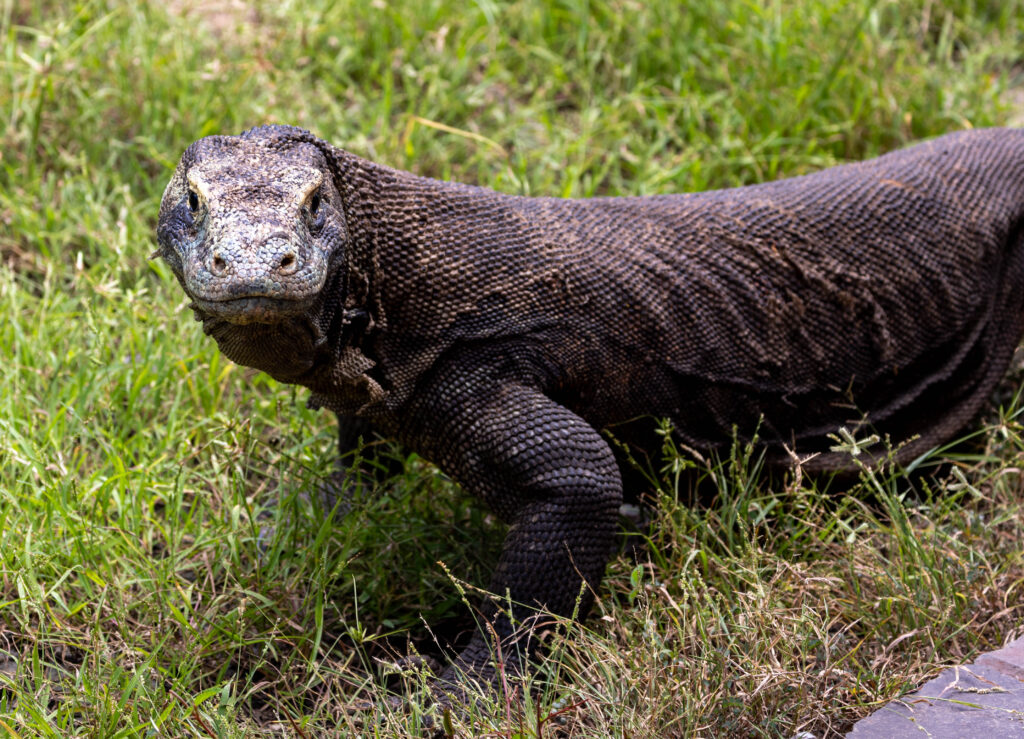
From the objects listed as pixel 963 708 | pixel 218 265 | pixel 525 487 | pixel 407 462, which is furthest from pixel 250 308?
pixel 963 708

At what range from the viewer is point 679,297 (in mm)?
3875

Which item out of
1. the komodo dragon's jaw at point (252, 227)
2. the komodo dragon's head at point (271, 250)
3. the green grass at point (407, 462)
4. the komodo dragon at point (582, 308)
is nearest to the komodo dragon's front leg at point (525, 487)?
the komodo dragon at point (582, 308)

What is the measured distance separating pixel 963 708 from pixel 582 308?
157cm

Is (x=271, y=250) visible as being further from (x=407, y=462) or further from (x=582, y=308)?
(x=407, y=462)

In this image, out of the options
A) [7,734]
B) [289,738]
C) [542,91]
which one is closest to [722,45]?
[542,91]

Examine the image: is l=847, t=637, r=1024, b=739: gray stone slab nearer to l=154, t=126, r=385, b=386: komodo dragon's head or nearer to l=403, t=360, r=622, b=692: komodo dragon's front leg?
l=403, t=360, r=622, b=692: komodo dragon's front leg

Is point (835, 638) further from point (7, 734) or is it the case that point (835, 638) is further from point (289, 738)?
point (7, 734)

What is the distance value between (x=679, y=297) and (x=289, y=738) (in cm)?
182

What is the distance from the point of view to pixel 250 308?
9.25ft

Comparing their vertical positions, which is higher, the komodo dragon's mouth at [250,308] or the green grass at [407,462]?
the komodo dragon's mouth at [250,308]

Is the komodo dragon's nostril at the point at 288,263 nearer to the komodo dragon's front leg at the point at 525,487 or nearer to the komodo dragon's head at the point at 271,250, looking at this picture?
the komodo dragon's head at the point at 271,250

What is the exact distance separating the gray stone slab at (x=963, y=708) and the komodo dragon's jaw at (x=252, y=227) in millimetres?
1801

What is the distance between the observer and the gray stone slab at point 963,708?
2.90 metres

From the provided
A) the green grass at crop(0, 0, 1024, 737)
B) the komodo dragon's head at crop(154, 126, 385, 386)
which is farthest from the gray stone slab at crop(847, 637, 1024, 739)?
the komodo dragon's head at crop(154, 126, 385, 386)
